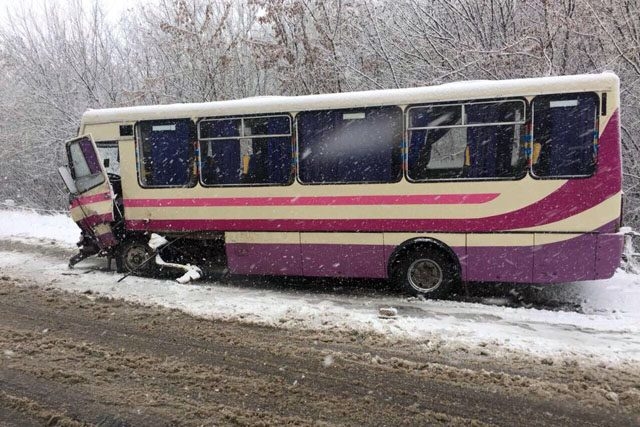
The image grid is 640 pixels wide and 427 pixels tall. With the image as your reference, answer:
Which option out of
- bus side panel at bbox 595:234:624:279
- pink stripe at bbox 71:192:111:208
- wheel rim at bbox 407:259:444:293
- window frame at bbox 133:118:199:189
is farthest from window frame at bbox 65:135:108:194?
bus side panel at bbox 595:234:624:279

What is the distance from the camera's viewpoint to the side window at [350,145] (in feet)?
24.7

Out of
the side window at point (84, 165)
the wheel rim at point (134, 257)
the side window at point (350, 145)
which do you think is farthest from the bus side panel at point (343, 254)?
the side window at point (84, 165)

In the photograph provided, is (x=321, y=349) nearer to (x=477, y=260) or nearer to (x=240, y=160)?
(x=477, y=260)

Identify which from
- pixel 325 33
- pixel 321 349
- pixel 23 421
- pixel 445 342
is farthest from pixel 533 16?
pixel 23 421

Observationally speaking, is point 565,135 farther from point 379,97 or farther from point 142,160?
point 142,160

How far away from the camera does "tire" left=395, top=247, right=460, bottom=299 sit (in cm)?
747

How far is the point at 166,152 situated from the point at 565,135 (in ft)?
21.0

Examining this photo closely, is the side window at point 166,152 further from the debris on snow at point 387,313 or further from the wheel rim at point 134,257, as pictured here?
the debris on snow at point 387,313

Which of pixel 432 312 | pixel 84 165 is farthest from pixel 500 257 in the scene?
pixel 84 165

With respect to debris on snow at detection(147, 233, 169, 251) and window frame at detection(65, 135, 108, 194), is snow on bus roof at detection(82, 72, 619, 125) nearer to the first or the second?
window frame at detection(65, 135, 108, 194)

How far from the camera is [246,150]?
8.26m

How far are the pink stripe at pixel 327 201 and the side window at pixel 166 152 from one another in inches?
13.5

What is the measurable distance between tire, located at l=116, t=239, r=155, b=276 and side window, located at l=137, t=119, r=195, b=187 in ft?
4.37

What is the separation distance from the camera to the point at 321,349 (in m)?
5.45
